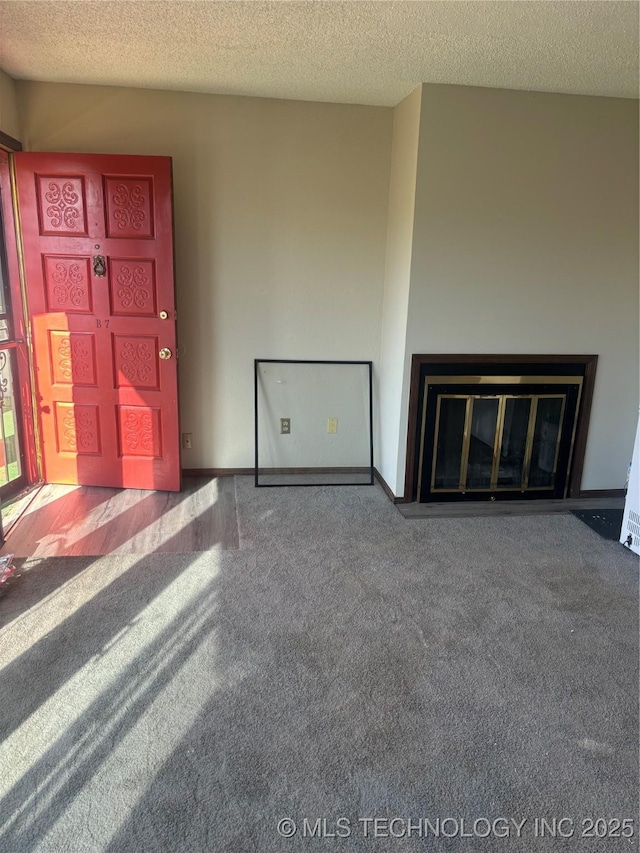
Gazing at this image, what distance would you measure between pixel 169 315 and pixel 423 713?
265 centimetres

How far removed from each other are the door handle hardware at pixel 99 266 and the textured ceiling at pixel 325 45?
1.00m

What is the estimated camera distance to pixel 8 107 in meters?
3.31

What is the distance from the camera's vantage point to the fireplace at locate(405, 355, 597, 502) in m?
3.61

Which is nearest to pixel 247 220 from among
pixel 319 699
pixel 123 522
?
pixel 123 522

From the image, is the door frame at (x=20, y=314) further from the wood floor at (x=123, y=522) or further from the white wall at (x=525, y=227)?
the white wall at (x=525, y=227)

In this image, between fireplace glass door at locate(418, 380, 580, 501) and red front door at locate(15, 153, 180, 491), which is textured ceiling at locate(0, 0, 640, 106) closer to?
red front door at locate(15, 153, 180, 491)

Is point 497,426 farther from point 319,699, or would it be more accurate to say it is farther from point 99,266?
point 99,266

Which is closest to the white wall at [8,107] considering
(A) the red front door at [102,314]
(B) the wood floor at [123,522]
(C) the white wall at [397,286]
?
(A) the red front door at [102,314]

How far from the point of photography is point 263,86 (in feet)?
11.0

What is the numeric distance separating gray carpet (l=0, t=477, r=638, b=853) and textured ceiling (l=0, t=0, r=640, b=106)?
2.46 metres

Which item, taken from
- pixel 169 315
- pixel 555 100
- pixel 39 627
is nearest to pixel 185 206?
pixel 169 315

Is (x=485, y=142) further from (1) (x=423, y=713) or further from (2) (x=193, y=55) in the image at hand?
(1) (x=423, y=713)

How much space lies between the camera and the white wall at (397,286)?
339 centimetres

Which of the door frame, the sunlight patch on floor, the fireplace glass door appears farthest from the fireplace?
the door frame
